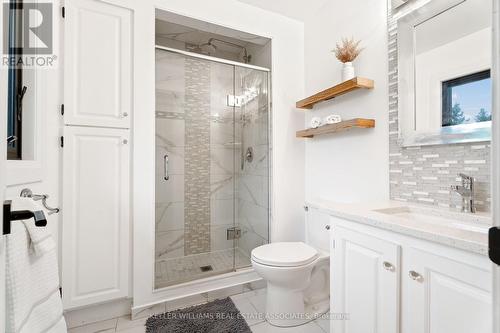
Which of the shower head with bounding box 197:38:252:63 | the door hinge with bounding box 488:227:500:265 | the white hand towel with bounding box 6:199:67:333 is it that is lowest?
the white hand towel with bounding box 6:199:67:333

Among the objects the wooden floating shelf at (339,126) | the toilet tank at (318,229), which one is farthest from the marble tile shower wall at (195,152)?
the toilet tank at (318,229)

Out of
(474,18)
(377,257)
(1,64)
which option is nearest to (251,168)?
(377,257)

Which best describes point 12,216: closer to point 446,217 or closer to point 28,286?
point 28,286

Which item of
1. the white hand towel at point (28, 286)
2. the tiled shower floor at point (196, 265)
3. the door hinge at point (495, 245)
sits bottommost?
the tiled shower floor at point (196, 265)

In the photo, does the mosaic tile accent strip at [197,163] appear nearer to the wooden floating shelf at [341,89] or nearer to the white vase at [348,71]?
the wooden floating shelf at [341,89]

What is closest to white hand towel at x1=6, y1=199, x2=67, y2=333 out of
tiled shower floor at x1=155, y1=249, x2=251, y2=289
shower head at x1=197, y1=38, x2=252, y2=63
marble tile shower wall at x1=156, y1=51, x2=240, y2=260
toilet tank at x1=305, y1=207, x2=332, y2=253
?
tiled shower floor at x1=155, y1=249, x2=251, y2=289

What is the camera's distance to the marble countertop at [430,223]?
760 mm

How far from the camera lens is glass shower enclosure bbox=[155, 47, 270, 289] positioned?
2.25 metres

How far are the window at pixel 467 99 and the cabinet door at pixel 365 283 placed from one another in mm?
755

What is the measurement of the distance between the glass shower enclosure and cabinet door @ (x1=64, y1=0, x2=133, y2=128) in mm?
393

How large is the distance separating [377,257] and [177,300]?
1484 mm

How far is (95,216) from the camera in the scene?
164cm

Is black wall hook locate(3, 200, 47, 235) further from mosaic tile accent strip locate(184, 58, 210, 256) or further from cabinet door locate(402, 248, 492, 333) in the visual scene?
mosaic tile accent strip locate(184, 58, 210, 256)

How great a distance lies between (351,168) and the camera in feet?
6.00
